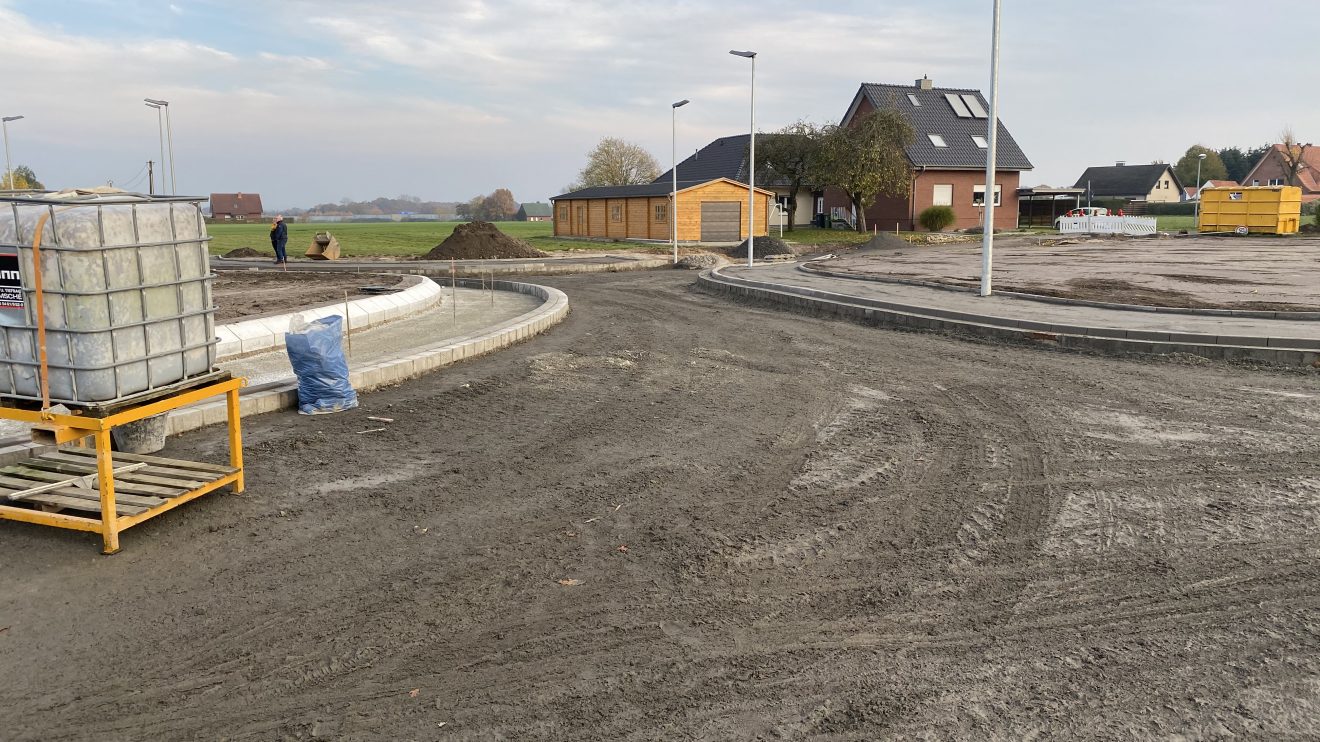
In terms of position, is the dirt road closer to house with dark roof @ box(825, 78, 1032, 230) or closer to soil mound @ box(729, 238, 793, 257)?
soil mound @ box(729, 238, 793, 257)

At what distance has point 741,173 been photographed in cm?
5103

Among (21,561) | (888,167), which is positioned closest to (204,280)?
(21,561)

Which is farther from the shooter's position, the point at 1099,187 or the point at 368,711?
the point at 1099,187

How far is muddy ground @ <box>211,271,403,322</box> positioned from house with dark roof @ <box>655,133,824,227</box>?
28450 millimetres

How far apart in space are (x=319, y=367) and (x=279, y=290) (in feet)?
38.9

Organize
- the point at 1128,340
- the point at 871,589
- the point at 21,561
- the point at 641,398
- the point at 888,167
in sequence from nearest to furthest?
the point at 871,589 → the point at 21,561 → the point at 641,398 → the point at 1128,340 → the point at 888,167

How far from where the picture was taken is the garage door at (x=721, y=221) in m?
42.4

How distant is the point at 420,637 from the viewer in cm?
406

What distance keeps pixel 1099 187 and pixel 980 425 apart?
10483 centimetres

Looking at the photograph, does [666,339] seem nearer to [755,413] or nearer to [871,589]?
[755,413]

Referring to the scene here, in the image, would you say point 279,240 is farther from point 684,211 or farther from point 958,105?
point 958,105

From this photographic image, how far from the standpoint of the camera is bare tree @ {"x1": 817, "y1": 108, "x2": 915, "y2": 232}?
140 ft

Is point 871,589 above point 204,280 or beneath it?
beneath

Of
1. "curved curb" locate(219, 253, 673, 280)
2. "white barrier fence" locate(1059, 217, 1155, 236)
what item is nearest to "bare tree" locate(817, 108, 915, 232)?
"white barrier fence" locate(1059, 217, 1155, 236)
